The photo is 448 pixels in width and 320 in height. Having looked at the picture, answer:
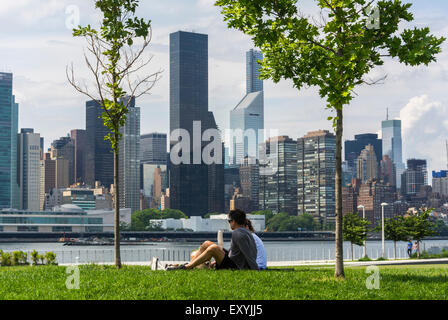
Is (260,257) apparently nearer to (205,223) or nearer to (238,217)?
(238,217)

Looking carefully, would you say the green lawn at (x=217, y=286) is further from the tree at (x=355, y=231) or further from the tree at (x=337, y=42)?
the tree at (x=355, y=231)

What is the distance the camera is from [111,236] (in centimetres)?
17488

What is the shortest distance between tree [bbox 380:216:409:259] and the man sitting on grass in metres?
36.8

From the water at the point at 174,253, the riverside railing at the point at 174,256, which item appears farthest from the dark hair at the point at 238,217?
the riverside railing at the point at 174,256

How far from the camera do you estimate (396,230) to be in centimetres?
4847

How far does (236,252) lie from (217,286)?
230cm

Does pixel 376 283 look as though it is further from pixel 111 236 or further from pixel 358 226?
pixel 111 236

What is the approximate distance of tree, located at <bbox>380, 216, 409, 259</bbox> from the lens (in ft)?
157

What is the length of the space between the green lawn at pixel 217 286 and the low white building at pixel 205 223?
168 m

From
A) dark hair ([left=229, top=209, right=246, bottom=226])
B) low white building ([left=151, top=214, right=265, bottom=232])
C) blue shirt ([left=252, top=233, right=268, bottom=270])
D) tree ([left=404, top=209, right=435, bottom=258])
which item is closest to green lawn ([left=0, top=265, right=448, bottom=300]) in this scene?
blue shirt ([left=252, top=233, right=268, bottom=270])

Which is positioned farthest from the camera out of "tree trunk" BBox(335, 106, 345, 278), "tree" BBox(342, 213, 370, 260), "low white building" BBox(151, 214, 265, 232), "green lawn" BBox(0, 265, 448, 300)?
"low white building" BBox(151, 214, 265, 232)

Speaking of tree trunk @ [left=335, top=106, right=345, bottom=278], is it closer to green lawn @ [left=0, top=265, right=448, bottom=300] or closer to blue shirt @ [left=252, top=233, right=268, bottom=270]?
green lawn @ [left=0, top=265, right=448, bottom=300]
